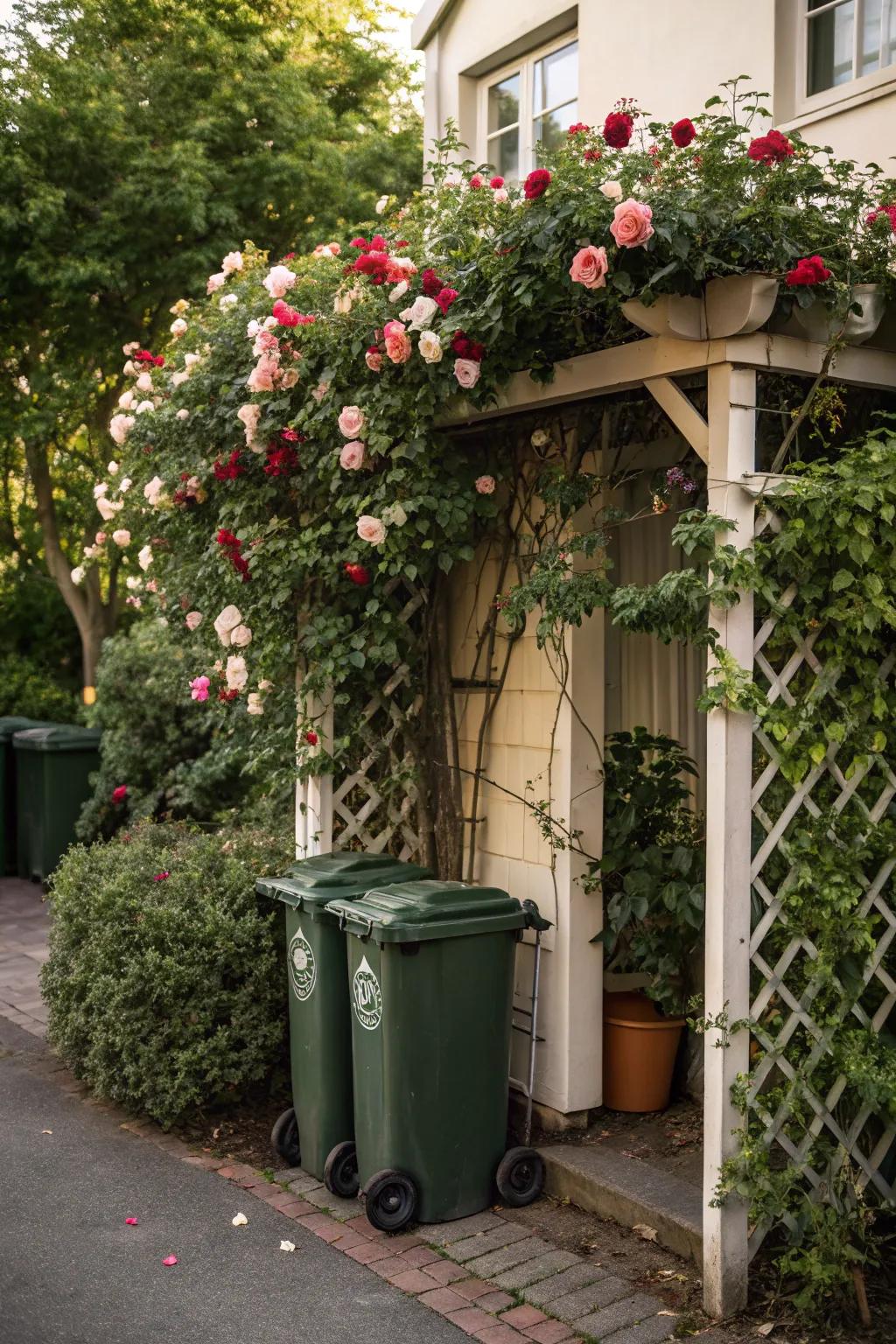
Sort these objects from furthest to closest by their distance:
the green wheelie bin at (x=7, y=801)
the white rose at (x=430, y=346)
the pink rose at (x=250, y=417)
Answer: the green wheelie bin at (x=7, y=801), the pink rose at (x=250, y=417), the white rose at (x=430, y=346)

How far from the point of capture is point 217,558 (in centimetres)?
579

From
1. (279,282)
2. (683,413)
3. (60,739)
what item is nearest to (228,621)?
(279,282)

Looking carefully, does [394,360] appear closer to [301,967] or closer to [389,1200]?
[301,967]

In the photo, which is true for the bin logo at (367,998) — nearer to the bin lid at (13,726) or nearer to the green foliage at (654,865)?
the green foliage at (654,865)

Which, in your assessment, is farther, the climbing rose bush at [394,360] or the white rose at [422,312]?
the white rose at [422,312]

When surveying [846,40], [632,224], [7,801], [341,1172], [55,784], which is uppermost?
[846,40]

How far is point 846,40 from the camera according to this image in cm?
525

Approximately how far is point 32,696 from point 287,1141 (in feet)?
35.1

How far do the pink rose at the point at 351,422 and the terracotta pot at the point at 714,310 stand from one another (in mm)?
1269

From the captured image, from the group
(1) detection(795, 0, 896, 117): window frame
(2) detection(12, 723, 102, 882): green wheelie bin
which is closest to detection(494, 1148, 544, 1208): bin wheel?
(1) detection(795, 0, 896, 117): window frame

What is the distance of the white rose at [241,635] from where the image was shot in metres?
5.73

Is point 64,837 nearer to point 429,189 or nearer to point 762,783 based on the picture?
point 429,189

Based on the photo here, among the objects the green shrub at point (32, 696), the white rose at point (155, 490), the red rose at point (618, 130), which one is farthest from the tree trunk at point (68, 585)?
the red rose at point (618, 130)

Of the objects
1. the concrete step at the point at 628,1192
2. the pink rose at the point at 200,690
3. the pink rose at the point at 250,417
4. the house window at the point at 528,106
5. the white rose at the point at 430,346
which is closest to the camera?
the concrete step at the point at 628,1192
